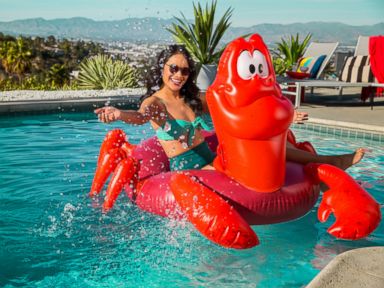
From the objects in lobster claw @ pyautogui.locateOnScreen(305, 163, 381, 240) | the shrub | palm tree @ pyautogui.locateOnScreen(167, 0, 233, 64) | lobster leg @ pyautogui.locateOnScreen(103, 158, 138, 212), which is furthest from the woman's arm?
the shrub

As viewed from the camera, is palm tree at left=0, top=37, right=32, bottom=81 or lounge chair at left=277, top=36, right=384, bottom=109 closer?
lounge chair at left=277, top=36, right=384, bottom=109

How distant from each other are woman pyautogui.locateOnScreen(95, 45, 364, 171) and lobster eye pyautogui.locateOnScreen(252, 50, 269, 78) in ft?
2.39

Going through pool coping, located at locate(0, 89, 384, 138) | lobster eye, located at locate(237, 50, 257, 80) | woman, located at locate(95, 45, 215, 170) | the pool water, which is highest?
lobster eye, located at locate(237, 50, 257, 80)

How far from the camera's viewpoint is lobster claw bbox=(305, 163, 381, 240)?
11.6ft

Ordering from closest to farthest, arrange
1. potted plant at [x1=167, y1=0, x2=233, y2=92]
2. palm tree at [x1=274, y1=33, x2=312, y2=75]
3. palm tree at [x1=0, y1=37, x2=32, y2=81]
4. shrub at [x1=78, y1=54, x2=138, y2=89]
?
1. potted plant at [x1=167, y1=0, x2=233, y2=92]
2. shrub at [x1=78, y1=54, x2=138, y2=89]
3. palm tree at [x1=274, y1=33, x2=312, y2=75]
4. palm tree at [x1=0, y1=37, x2=32, y2=81]

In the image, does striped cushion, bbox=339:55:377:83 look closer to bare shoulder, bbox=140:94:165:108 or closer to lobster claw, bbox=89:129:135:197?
lobster claw, bbox=89:129:135:197

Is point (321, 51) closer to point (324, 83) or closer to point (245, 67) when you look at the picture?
point (324, 83)

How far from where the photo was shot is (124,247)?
386cm

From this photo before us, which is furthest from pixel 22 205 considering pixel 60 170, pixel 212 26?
pixel 212 26

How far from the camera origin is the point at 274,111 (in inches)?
138

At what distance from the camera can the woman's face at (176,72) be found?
13.5 feet

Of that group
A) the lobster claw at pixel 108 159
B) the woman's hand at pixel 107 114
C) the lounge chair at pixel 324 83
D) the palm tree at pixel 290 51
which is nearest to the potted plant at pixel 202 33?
the lounge chair at pixel 324 83

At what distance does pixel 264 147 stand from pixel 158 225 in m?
1.17

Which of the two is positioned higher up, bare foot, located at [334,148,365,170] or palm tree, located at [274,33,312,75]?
palm tree, located at [274,33,312,75]
